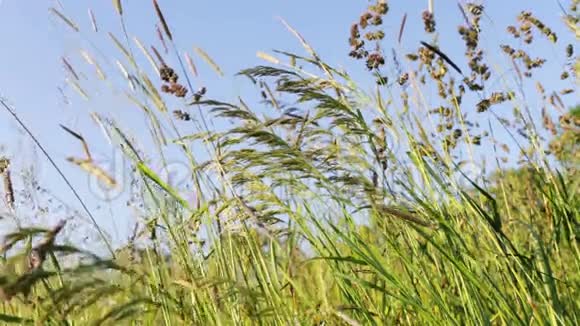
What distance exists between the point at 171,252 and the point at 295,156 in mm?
483

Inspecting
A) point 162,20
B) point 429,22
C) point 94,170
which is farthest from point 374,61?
point 94,170

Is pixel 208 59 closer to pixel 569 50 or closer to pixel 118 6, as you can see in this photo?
pixel 118 6

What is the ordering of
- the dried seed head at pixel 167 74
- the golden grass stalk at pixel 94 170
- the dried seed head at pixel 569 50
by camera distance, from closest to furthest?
the golden grass stalk at pixel 94 170, the dried seed head at pixel 167 74, the dried seed head at pixel 569 50

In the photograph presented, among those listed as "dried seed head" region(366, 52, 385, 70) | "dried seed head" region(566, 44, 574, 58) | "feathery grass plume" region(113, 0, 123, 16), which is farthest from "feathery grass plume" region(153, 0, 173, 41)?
"dried seed head" region(566, 44, 574, 58)

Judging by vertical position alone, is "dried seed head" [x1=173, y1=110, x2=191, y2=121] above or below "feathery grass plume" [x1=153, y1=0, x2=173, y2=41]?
below

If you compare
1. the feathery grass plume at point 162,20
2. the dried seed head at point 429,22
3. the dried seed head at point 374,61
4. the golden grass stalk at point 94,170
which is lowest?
the golden grass stalk at point 94,170

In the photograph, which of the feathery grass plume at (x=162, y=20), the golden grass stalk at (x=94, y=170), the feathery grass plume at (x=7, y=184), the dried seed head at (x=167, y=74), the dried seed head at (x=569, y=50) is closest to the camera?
the golden grass stalk at (x=94, y=170)

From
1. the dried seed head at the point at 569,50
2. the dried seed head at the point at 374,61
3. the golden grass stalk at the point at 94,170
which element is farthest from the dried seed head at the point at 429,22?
the golden grass stalk at the point at 94,170

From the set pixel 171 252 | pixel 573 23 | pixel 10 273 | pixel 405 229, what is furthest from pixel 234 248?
pixel 573 23

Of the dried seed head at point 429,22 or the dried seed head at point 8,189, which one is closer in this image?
the dried seed head at point 8,189

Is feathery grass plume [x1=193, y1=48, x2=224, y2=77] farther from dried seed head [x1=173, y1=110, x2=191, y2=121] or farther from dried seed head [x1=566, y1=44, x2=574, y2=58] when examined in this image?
dried seed head [x1=566, y1=44, x2=574, y2=58]

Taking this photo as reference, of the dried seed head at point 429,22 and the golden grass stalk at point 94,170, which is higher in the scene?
the dried seed head at point 429,22

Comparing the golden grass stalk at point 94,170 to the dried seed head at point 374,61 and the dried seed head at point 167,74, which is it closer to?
the dried seed head at point 167,74

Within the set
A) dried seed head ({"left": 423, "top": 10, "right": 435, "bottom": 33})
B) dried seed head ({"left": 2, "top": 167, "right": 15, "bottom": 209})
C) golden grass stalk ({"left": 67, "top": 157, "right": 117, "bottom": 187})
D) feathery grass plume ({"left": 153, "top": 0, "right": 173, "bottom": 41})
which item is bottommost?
golden grass stalk ({"left": 67, "top": 157, "right": 117, "bottom": 187})
